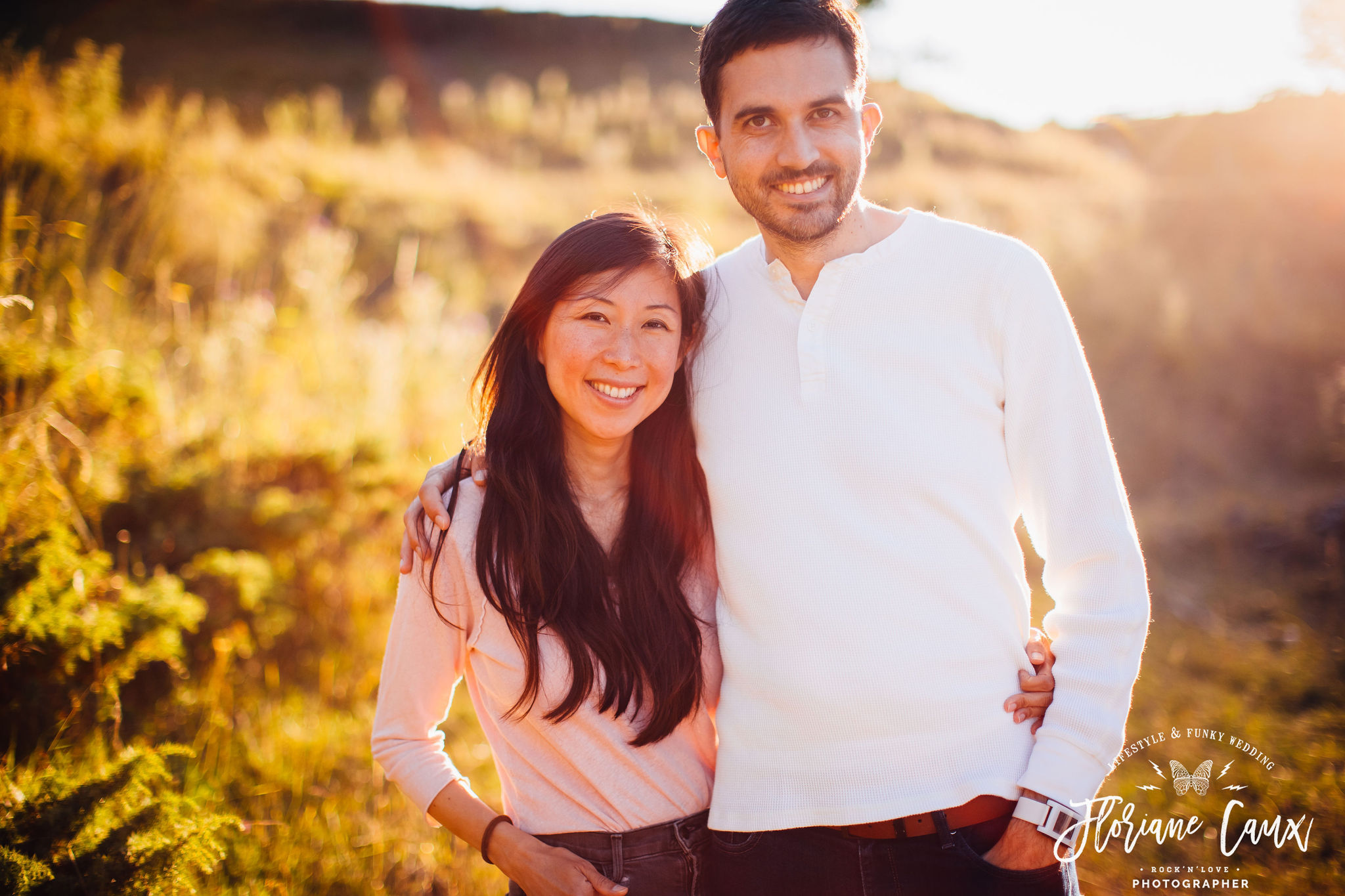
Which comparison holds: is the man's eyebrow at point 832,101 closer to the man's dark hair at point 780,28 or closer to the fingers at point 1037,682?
the man's dark hair at point 780,28

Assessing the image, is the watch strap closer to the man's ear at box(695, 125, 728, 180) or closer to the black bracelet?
the black bracelet

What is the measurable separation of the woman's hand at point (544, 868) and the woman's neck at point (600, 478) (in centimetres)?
76

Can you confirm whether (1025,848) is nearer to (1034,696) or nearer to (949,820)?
(949,820)

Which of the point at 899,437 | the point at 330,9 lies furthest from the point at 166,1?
the point at 899,437

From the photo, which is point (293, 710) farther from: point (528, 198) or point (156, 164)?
point (528, 198)

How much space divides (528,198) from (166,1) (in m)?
24.0

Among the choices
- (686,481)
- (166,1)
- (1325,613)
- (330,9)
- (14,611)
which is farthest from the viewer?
(330,9)

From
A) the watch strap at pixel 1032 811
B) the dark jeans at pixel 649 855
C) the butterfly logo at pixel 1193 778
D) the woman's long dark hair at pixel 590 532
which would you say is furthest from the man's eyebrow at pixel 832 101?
the butterfly logo at pixel 1193 778

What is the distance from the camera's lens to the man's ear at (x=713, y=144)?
2232 millimetres

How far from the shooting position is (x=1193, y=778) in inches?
134

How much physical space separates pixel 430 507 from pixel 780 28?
1510mm

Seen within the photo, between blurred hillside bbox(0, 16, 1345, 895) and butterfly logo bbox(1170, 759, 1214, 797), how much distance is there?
0.18m

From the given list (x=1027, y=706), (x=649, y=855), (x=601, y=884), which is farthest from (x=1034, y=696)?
(x=601, y=884)

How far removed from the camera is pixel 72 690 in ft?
8.57
